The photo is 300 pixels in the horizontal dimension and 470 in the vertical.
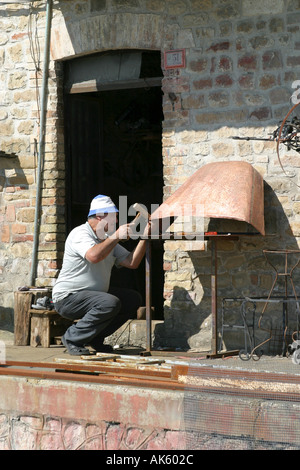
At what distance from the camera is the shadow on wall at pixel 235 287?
8.34 meters

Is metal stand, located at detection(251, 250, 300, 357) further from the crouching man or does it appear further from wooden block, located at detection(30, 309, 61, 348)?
wooden block, located at detection(30, 309, 61, 348)

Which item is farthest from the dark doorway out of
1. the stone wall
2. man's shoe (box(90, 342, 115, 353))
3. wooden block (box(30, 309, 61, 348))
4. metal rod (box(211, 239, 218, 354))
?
metal rod (box(211, 239, 218, 354))

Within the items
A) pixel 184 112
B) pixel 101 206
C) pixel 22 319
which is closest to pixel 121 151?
pixel 184 112

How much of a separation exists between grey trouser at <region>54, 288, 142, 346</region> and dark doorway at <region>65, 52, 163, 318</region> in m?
1.90

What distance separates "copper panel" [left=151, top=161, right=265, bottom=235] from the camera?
25.9ft

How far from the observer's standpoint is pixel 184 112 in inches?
348

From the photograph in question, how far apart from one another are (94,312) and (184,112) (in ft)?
7.47

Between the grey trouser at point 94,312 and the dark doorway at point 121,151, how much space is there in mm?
1898

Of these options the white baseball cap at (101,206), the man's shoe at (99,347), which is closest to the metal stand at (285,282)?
the man's shoe at (99,347)

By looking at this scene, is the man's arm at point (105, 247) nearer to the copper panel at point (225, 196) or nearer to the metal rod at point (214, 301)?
the copper panel at point (225, 196)

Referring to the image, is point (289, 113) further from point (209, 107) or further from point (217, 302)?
point (217, 302)

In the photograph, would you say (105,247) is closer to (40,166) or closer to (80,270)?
(80,270)

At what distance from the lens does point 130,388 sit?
6047 mm

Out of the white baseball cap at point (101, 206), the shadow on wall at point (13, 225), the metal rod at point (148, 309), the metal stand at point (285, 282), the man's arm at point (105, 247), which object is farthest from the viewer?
the shadow on wall at point (13, 225)
